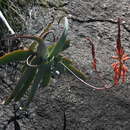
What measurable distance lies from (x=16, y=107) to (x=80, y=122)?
0.32 m

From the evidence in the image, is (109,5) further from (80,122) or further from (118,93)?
(80,122)

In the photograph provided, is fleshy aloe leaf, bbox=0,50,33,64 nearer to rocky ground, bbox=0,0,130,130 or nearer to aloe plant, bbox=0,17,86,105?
aloe plant, bbox=0,17,86,105

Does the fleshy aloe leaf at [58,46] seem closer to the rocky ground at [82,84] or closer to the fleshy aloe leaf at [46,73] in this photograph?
the fleshy aloe leaf at [46,73]

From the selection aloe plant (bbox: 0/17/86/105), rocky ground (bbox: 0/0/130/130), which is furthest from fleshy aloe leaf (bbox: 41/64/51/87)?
rocky ground (bbox: 0/0/130/130)

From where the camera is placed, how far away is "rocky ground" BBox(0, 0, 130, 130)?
1918 mm

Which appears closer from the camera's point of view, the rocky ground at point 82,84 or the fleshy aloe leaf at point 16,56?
the fleshy aloe leaf at point 16,56

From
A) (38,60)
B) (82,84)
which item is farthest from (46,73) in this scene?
(82,84)

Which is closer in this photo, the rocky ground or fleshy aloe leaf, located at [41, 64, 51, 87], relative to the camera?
fleshy aloe leaf, located at [41, 64, 51, 87]

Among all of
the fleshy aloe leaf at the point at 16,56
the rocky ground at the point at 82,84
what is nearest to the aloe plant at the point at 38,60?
the fleshy aloe leaf at the point at 16,56

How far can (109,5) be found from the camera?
97.3 inches

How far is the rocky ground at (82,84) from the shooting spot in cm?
192

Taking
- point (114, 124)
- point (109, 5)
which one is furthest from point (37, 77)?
point (109, 5)

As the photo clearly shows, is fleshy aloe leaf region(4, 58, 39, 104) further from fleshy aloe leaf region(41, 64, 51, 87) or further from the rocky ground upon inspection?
the rocky ground

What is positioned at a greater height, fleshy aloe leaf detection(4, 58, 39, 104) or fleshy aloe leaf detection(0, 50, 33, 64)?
fleshy aloe leaf detection(0, 50, 33, 64)
